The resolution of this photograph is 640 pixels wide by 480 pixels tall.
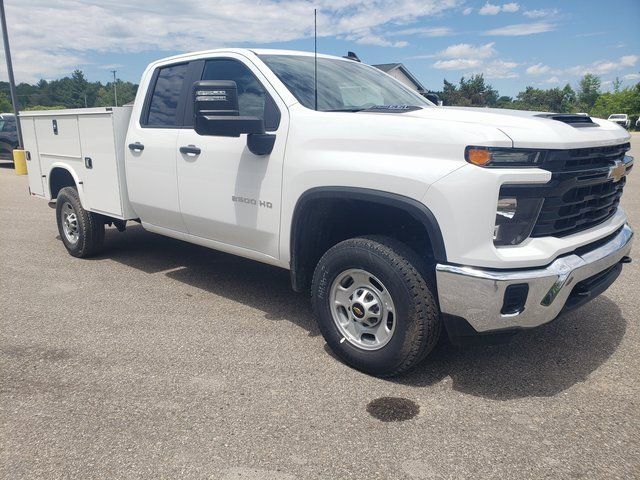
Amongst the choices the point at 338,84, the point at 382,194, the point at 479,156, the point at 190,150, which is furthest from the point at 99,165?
the point at 479,156

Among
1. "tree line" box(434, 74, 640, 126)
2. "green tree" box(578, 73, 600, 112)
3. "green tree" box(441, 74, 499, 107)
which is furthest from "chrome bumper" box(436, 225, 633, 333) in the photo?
"green tree" box(578, 73, 600, 112)

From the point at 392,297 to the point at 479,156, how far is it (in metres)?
0.93

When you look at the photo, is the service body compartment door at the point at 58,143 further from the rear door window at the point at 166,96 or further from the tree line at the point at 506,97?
the tree line at the point at 506,97

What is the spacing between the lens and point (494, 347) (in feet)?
12.4

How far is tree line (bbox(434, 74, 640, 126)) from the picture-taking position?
221 feet

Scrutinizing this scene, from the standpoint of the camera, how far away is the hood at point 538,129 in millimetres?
2723

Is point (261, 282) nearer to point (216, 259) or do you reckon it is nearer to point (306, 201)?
point (216, 259)

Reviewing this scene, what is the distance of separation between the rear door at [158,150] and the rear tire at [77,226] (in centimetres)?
106

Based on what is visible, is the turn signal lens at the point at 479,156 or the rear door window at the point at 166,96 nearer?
the turn signal lens at the point at 479,156

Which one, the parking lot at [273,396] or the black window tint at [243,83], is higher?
the black window tint at [243,83]

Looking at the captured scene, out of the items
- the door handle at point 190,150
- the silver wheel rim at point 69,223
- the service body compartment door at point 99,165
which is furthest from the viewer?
the silver wheel rim at point 69,223

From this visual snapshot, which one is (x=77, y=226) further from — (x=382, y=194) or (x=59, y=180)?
(x=382, y=194)

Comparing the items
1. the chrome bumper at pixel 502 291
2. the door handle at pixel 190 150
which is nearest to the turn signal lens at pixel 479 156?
the chrome bumper at pixel 502 291

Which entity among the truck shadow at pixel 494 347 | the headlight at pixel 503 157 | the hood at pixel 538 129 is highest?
the hood at pixel 538 129
